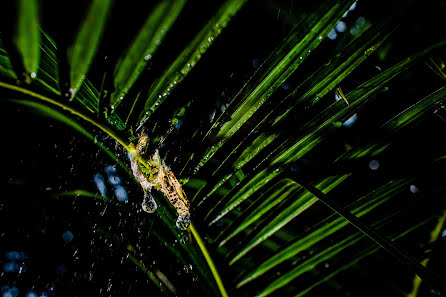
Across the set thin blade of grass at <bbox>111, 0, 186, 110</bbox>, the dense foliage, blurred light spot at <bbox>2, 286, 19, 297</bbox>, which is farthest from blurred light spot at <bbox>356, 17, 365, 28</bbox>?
blurred light spot at <bbox>2, 286, 19, 297</bbox>

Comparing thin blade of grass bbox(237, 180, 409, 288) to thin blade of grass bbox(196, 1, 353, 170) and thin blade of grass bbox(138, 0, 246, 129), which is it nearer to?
thin blade of grass bbox(196, 1, 353, 170)

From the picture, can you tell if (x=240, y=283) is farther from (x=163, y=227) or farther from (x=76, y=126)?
(x=76, y=126)

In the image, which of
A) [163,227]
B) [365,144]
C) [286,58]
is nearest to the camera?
[286,58]

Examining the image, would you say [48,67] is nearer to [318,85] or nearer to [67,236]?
[318,85]

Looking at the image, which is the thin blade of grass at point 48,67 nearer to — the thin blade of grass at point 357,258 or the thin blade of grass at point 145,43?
the thin blade of grass at point 145,43

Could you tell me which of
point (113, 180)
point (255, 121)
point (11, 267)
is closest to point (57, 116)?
point (255, 121)

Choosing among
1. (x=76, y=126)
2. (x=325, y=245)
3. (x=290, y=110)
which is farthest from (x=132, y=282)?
(x=290, y=110)
